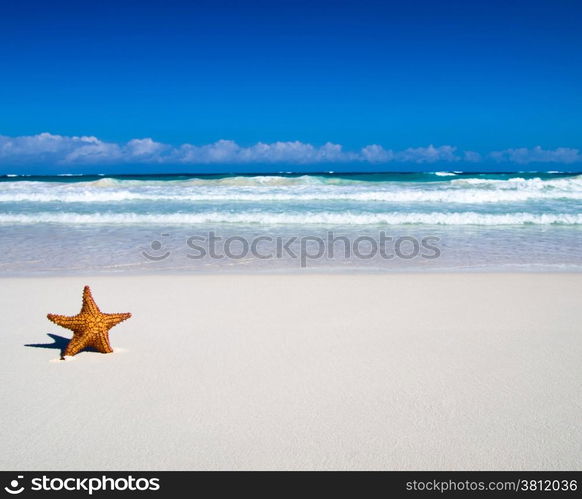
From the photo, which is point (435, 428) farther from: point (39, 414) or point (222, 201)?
point (222, 201)

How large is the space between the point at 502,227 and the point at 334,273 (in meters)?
7.31

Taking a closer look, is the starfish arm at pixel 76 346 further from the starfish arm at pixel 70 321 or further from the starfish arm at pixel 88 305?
the starfish arm at pixel 88 305

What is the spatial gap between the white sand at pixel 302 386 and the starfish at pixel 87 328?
3.3 inches

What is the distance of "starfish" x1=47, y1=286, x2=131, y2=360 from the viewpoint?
368 cm

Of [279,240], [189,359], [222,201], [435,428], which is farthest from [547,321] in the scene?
[222,201]

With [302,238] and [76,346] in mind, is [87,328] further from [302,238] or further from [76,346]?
[302,238]

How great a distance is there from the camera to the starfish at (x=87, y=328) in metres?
3.68

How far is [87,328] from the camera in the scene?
3.69 metres

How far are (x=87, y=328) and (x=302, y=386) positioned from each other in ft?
5.69

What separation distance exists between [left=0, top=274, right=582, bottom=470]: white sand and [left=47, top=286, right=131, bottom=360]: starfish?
0.08m

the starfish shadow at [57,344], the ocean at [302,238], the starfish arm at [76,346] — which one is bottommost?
the starfish shadow at [57,344]

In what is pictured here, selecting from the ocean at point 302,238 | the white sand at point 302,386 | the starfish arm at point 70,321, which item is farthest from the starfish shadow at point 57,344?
the ocean at point 302,238

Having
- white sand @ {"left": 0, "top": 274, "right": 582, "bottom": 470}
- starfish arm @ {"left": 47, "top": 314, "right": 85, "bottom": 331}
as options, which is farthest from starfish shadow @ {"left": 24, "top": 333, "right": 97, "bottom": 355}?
starfish arm @ {"left": 47, "top": 314, "right": 85, "bottom": 331}

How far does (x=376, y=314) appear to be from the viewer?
193 inches
